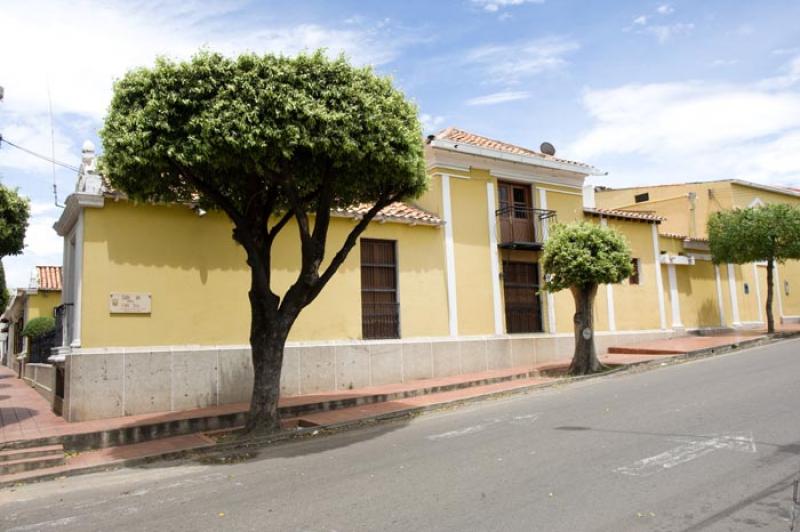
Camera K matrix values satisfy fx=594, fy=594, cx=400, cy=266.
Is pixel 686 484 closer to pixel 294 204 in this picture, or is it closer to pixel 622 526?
pixel 622 526

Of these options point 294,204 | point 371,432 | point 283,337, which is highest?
point 294,204

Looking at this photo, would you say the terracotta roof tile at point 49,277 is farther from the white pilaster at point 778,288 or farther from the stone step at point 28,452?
the white pilaster at point 778,288

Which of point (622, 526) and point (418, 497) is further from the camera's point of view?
point (418, 497)

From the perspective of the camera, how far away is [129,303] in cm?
1068

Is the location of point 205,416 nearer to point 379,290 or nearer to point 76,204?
point 76,204

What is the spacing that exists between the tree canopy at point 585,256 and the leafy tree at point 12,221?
411 inches

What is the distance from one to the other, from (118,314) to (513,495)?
814 centimetres

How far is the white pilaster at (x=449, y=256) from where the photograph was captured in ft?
48.6

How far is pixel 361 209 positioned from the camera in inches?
531

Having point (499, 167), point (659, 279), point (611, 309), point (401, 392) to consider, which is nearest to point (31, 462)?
point (401, 392)

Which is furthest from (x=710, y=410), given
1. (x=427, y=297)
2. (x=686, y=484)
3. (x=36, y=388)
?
(x=36, y=388)

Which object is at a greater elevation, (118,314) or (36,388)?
(118,314)

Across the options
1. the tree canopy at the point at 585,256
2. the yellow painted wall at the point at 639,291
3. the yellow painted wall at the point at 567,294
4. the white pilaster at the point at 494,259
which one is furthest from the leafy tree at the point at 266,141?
the yellow painted wall at the point at 639,291

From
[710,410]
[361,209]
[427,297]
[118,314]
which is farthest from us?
[427,297]
